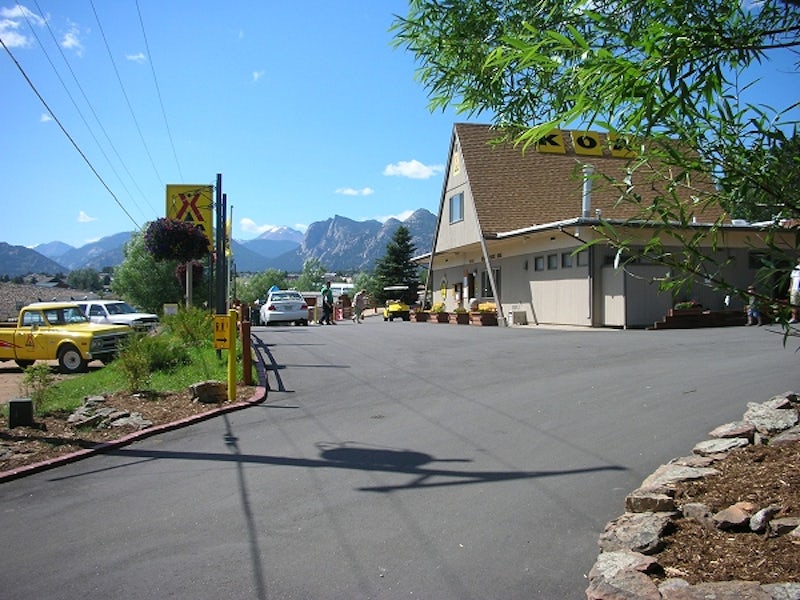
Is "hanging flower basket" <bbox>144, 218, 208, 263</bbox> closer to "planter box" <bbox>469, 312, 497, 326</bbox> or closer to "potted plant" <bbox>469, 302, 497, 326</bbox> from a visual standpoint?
"potted plant" <bbox>469, 302, 497, 326</bbox>

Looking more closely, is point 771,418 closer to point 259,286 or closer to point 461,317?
point 461,317

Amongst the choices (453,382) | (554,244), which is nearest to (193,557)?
(453,382)

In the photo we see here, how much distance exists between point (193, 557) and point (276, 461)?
239 cm

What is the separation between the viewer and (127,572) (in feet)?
14.4

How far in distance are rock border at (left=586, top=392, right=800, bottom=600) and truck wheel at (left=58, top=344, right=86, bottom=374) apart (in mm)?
17409

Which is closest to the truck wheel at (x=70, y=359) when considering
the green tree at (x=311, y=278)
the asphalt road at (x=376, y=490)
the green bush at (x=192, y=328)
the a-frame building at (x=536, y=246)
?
the green bush at (x=192, y=328)

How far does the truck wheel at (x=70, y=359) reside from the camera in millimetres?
19047

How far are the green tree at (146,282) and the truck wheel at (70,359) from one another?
130ft

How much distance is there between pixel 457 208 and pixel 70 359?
16.9 metres

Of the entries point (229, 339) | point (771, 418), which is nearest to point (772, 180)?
point (771, 418)

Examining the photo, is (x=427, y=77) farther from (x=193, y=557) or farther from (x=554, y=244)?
(x=554, y=244)

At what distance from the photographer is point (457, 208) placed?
98.6 feet

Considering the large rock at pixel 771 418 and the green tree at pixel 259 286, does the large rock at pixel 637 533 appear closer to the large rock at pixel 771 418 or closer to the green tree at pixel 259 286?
the large rock at pixel 771 418

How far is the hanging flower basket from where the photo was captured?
25.0 metres
